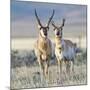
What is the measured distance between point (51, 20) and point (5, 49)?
609mm

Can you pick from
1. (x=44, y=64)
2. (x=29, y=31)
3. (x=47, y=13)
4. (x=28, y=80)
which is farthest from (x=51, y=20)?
(x=28, y=80)

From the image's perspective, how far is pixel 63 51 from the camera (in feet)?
9.57

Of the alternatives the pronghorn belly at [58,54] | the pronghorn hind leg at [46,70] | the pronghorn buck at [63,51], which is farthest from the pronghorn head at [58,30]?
the pronghorn hind leg at [46,70]

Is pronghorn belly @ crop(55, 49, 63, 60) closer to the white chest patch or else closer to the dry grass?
the white chest patch

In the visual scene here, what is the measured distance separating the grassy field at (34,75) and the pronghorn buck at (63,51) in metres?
0.06

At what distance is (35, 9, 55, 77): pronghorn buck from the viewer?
2809mm

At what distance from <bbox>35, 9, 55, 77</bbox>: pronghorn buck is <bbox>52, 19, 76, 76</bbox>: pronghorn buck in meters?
0.10

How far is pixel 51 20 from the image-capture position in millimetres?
2844

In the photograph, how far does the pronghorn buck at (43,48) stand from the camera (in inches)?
111

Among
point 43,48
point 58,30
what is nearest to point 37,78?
point 43,48

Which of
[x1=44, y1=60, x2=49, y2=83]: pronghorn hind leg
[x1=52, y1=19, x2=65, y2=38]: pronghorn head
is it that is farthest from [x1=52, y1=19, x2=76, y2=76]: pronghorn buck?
[x1=44, y1=60, x2=49, y2=83]: pronghorn hind leg

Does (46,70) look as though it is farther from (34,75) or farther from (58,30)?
(58,30)

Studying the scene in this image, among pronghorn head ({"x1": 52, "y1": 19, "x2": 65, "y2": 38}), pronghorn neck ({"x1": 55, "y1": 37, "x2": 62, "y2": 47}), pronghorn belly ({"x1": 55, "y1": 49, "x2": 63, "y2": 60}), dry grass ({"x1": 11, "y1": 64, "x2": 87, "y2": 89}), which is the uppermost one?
pronghorn head ({"x1": 52, "y1": 19, "x2": 65, "y2": 38})

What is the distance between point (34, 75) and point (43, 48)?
0.32m
